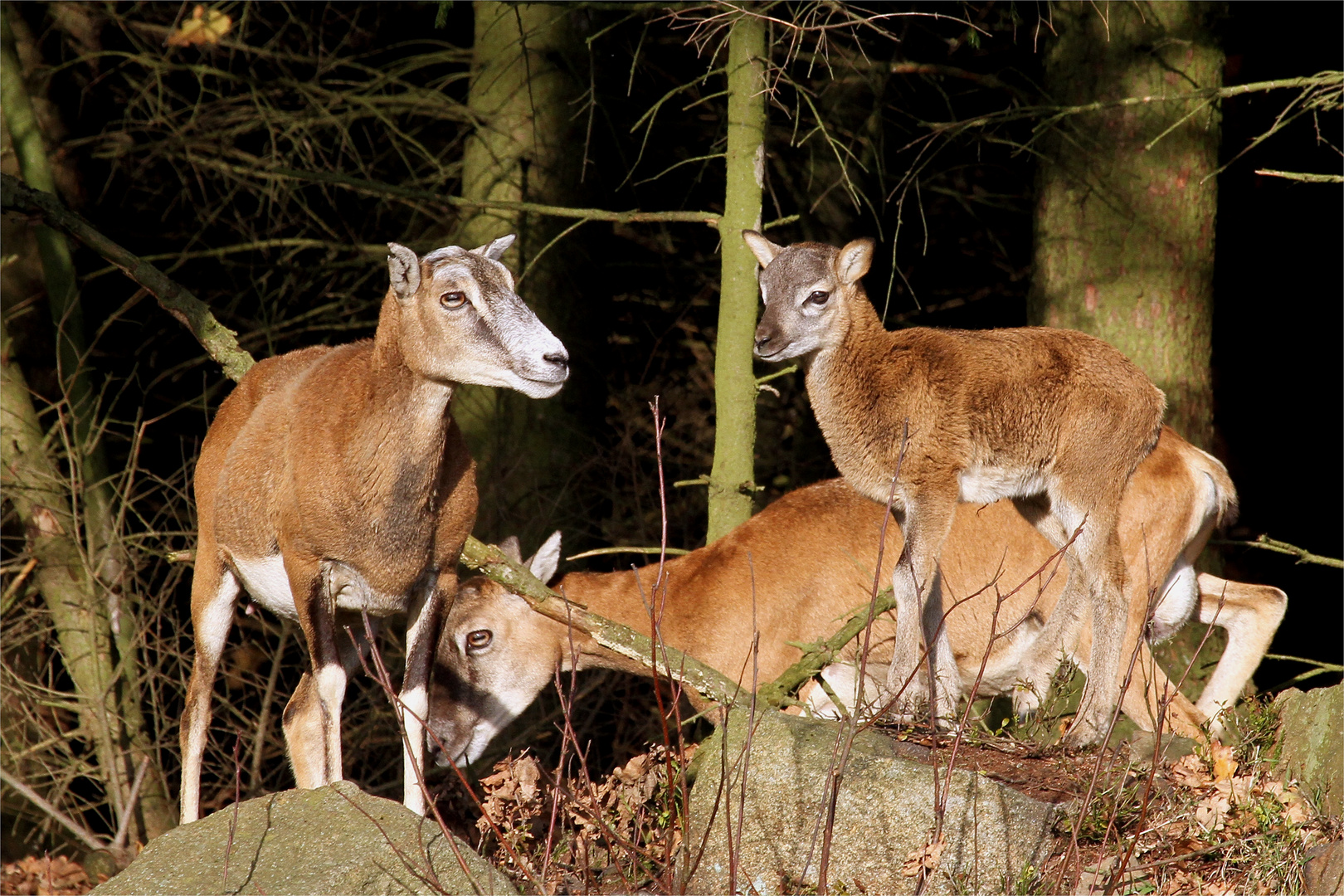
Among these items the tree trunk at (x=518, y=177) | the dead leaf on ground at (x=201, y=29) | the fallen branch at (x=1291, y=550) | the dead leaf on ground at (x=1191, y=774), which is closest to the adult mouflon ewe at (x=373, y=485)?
the dead leaf on ground at (x=1191, y=774)

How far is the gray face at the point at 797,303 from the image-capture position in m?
6.45

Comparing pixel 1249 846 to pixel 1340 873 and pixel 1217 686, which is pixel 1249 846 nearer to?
pixel 1340 873

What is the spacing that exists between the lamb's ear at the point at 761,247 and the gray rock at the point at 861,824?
255 cm

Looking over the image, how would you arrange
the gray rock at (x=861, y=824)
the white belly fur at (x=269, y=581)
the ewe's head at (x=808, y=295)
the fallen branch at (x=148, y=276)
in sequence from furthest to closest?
the fallen branch at (x=148, y=276), the ewe's head at (x=808, y=295), the white belly fur at (x=269, y=581), the gray rock at (x=861, y=824)

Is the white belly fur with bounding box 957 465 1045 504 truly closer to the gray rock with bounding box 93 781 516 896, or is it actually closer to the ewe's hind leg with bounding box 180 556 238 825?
the gray rock with bounding box 93 781 516 896

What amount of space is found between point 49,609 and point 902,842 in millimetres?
6729

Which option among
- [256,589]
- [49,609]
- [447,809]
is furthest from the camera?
[49,609]

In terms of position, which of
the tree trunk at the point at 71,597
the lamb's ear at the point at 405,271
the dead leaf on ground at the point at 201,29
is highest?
the dead leaf on ground at the point at 201,29

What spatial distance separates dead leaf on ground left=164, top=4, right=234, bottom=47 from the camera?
34.1 ft

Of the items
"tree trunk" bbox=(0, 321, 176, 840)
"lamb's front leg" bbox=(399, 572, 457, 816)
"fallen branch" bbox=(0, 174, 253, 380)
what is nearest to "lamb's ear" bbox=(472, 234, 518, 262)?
"lamb's front leg" bbox=(399, 572, 457, 816)

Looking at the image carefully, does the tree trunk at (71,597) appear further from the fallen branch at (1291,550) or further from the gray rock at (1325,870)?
the gray rock at (1325,870)

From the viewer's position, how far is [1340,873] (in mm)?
4801

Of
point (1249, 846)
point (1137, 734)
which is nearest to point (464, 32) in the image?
point (1137, 734)

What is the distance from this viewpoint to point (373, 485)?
217 inches
